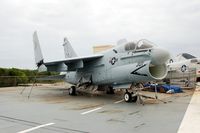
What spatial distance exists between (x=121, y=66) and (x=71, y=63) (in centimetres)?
383

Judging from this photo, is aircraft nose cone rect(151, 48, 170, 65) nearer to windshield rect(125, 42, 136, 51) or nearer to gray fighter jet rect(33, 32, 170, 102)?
gray fighter jet rect(33, 32, 170, 102)

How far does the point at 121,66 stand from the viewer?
11.9 metres

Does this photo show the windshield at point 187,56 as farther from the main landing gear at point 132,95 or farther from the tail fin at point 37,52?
the main landing gear at point 132,95

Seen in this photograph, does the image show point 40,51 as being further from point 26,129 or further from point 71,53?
point 26,129

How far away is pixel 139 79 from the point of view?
1090cm

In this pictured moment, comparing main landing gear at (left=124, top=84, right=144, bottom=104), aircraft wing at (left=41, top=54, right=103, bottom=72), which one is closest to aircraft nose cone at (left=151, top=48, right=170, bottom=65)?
main landing gear at (left=124, top=84, right=144, bottom=104)

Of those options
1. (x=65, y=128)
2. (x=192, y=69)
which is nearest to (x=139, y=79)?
(x=65, y=128)

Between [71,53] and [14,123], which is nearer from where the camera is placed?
[14,123]

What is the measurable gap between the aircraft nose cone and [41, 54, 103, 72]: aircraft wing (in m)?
3.75

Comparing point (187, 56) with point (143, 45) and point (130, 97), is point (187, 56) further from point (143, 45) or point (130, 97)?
point (130, 97)

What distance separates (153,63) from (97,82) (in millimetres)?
4091

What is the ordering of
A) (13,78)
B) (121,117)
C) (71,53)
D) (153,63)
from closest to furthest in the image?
(121,117) → (153,63) → (71,53) → (13,78)

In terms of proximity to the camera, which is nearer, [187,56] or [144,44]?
[144,44]

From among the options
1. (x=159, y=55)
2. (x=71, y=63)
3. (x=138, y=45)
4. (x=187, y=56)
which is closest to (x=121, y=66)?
(x=138, y=45)
